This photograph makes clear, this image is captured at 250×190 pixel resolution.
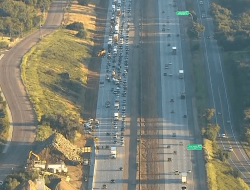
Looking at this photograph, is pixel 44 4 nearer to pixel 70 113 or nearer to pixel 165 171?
pixel 70 113

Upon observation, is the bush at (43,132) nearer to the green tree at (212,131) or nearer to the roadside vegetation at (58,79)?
the roadside vegetation at (58,79)

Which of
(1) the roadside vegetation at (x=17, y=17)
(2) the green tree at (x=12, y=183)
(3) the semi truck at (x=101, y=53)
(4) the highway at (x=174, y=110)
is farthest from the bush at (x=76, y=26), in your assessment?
(2) the green tree at (x=12, y=183)

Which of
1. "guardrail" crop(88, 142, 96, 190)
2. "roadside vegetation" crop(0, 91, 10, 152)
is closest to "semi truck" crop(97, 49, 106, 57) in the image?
"roadside vegetation" crop(0, 91, 10, 152)

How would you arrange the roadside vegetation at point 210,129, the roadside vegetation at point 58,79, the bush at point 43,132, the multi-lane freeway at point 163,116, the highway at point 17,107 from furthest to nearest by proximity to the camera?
1. the roadside vegetation at point 58,79
2. the bush at point 43,132
3. the roadside vegetation at point 210,129
4. the multi-lane freeway at point 163,116
5. the highway at point 17,107

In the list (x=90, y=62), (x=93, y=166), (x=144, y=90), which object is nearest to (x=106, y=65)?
(x=90, y=62)

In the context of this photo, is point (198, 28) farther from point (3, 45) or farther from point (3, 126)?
point (3, 126)

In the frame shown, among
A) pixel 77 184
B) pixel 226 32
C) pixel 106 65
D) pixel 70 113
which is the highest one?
pixel 226 32
